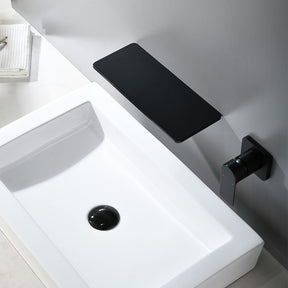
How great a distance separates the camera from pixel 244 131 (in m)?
1.43

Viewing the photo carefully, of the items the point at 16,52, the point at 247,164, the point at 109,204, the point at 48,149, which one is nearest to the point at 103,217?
the point at 109,204

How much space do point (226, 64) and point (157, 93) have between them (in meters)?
0.22

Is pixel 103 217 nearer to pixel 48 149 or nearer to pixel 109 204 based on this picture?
pixel 109 204

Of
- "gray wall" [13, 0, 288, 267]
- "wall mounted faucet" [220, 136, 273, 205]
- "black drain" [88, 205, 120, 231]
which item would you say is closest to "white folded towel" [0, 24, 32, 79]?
"gray wall" [13, 0, 288, 267]

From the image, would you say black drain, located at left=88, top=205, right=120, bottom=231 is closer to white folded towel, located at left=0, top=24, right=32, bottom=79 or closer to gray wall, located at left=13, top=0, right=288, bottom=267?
gray wall, located at left=13, top=0, right=288, bottom=267

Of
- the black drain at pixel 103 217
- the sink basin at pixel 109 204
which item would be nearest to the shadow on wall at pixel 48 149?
the sink basin at pixel 109 204

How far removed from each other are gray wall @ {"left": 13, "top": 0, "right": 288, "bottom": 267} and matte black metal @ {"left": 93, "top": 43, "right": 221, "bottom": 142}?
0.02 m

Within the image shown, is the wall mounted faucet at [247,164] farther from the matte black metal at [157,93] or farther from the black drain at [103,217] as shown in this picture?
the black drain at [103,217]

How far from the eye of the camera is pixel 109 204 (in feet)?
5.42

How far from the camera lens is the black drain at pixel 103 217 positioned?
160cm

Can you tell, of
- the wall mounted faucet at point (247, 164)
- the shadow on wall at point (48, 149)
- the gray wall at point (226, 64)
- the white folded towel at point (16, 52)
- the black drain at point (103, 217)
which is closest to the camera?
the gray wall at point (226, 64)

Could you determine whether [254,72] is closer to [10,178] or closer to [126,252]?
[126,252]

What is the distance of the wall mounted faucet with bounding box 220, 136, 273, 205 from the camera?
1.40 meters

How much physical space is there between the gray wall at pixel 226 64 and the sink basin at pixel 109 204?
0.09 m
